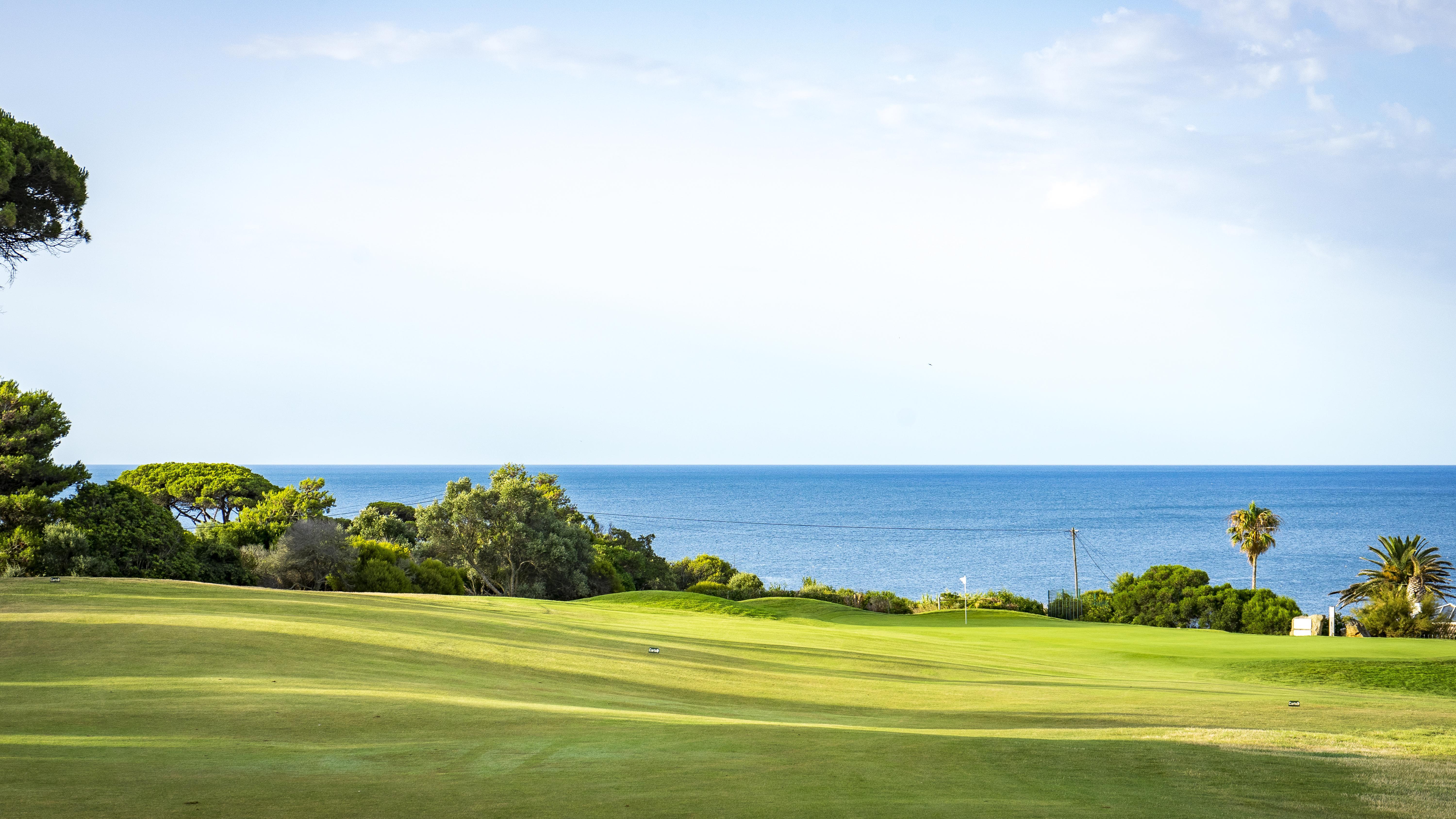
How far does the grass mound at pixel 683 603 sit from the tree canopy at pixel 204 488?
Result: 21247 millimetres

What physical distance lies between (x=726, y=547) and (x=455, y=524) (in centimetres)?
7670

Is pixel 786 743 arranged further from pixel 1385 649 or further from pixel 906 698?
pixel 1385 649

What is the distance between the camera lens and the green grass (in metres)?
7.06

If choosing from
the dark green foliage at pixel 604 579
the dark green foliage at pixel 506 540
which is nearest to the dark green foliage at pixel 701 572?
the dark green foliage at pixel 604 579

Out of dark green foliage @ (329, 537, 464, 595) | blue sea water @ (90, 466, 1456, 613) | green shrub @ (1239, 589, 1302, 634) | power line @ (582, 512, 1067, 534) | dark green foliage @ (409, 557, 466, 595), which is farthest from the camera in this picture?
power line @ (582, 512, 1067, 534)

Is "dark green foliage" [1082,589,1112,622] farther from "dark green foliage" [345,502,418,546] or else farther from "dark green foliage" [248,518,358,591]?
"dark green foliage" [248,518,358,591]

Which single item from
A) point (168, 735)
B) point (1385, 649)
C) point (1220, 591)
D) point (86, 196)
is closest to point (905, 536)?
point (1220, 591)

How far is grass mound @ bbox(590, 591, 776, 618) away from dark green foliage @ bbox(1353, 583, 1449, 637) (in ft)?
73.3

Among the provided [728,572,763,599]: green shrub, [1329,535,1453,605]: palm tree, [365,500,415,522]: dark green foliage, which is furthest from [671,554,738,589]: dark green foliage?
[1329,535,1453,605]: palm tree

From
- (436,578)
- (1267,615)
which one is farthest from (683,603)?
(1267,615)

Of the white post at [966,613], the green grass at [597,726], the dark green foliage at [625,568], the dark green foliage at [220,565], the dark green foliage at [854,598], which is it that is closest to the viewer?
the green grass at [597,726]

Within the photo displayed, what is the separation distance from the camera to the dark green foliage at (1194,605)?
37719 millimetres

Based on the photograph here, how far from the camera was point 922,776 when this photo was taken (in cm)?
813

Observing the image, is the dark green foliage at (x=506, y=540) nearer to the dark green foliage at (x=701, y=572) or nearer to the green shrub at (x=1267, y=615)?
the dark green foliage at (x=701, y=572)
